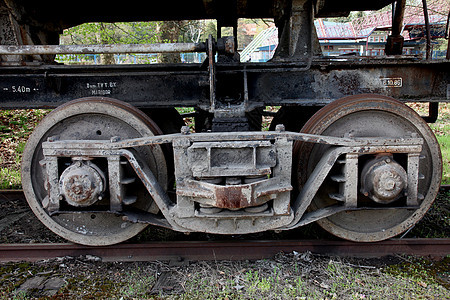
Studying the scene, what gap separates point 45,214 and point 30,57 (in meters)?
1.70

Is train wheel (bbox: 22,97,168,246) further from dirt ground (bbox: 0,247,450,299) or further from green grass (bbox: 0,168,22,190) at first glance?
green grass (bbox: 0,168,22,190)

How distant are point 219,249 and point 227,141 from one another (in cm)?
114

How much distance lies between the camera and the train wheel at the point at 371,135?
3.08m

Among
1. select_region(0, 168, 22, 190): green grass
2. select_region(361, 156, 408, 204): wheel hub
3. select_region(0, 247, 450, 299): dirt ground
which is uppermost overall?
select_region(361, 156, 408, 204): wheel hub

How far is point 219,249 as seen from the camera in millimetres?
3234

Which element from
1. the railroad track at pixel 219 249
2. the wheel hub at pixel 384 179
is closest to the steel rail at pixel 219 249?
the railroad track at pixel 219 249

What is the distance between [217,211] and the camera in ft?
9.27

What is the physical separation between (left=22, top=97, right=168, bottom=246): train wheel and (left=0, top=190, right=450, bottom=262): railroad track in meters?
0.15

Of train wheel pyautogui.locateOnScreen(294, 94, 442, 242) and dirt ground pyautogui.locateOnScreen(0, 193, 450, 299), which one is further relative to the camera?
train wheel pyautogui.locateOnScreen(294, 94, 442, 242)

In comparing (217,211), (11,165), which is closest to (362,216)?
(217,211)

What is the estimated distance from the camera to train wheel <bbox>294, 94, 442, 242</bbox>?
308cm

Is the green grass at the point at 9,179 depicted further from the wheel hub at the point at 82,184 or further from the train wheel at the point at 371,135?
the train wheel at the point at 371,135

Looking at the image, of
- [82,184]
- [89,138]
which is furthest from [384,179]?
[89,138]


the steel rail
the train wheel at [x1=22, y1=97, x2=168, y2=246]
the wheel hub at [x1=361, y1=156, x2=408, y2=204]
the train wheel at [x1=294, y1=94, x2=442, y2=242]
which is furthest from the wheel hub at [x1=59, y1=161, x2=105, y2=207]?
the wheel hub at [x1=361, y1=156, x2=408, y2=204]
